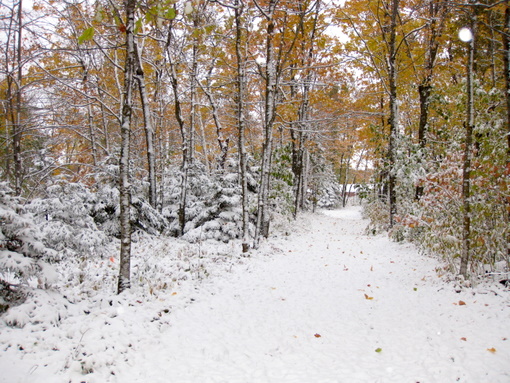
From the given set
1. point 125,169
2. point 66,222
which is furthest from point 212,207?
point 125,169

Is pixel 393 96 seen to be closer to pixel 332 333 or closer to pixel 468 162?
pixel 468 162

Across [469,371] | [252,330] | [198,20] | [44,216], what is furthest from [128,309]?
[198,20]

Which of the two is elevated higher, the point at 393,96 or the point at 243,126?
the point at 393,96

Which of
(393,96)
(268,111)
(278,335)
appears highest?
(393,96)

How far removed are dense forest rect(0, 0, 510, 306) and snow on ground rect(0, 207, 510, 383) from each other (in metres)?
0.88

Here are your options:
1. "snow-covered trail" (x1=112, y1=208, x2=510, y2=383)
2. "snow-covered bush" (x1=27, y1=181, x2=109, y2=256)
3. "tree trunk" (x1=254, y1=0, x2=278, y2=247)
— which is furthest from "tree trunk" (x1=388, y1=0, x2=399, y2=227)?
"snow-covered bush" (x1=27, y1=181, x2=109, y2=256)

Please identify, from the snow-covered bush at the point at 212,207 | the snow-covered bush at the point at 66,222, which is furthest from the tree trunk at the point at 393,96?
the snow-covered bush at the point at 66,222

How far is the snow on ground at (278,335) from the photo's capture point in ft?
11.6

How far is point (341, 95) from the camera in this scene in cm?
1609

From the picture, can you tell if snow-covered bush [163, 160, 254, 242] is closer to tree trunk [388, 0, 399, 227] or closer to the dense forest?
the dense forest

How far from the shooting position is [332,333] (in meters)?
4.68

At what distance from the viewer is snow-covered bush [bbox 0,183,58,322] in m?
3.78

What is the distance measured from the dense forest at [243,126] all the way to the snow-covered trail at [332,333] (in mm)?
1309

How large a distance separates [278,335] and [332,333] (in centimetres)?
87
